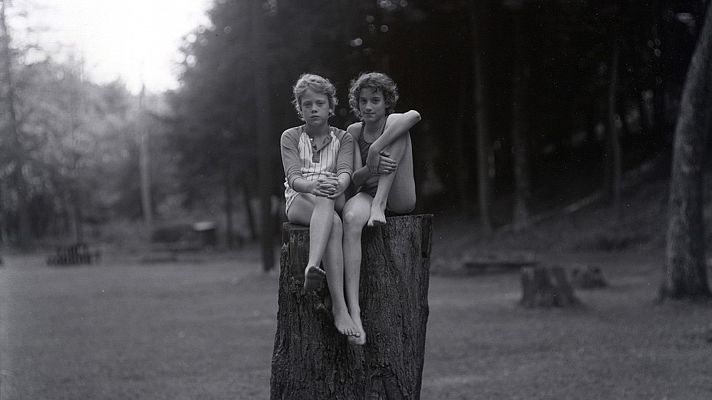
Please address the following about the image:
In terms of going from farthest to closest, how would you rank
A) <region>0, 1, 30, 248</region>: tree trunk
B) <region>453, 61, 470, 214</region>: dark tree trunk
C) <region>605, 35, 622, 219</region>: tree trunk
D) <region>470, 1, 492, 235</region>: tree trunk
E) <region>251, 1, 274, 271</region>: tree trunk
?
<region>453, 61, 470, 214</region>: dark tree trunk
<region>0, 1, 30, 248</region>: tree trunk
<region>470, 1, 492, 235</region>: tree trunk
<region>605, 35, 622, 219</region>: tree trunk
<region>251, 1, 274, 271</region>: tree trunk

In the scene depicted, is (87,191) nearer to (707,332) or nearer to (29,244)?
(29,244)

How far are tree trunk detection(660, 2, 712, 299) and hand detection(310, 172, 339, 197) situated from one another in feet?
30.6

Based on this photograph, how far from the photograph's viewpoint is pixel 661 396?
721 cm

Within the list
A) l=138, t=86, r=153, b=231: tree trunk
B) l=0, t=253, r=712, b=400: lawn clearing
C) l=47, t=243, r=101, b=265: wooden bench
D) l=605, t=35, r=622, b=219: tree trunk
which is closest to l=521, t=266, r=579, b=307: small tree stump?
l=0, t=253, r=712, b=400: lawn clearing

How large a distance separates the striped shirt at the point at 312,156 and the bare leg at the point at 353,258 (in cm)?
31

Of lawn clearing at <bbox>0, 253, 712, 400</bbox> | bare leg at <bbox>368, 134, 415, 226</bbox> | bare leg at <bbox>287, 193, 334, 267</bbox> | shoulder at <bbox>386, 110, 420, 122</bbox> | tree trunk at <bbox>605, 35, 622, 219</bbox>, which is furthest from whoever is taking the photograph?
tree trunk at <bbox>605, 35, 622, 219</bbox>

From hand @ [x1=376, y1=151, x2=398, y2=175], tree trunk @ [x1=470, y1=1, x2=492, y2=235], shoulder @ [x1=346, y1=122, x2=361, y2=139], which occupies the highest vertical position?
tree trunk @ [x1=470, y1=1, x2=492, y2=235]

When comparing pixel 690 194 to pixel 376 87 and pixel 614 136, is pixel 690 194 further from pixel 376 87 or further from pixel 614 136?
pixel 614 136

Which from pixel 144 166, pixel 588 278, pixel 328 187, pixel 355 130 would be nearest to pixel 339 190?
pixel 328 187

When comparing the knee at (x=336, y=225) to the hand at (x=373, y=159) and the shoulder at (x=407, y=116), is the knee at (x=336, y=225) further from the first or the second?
the shoulder at (x=407, y=116)

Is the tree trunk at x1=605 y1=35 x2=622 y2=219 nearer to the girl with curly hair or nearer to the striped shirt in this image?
the girl with curly hair

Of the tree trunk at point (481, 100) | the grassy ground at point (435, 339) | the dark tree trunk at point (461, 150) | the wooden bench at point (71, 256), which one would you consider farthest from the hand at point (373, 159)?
the wooden bench at point (71, 256)

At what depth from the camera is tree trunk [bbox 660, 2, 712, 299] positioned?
39.8 ft

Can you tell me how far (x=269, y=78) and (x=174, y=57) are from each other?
9.24 m
